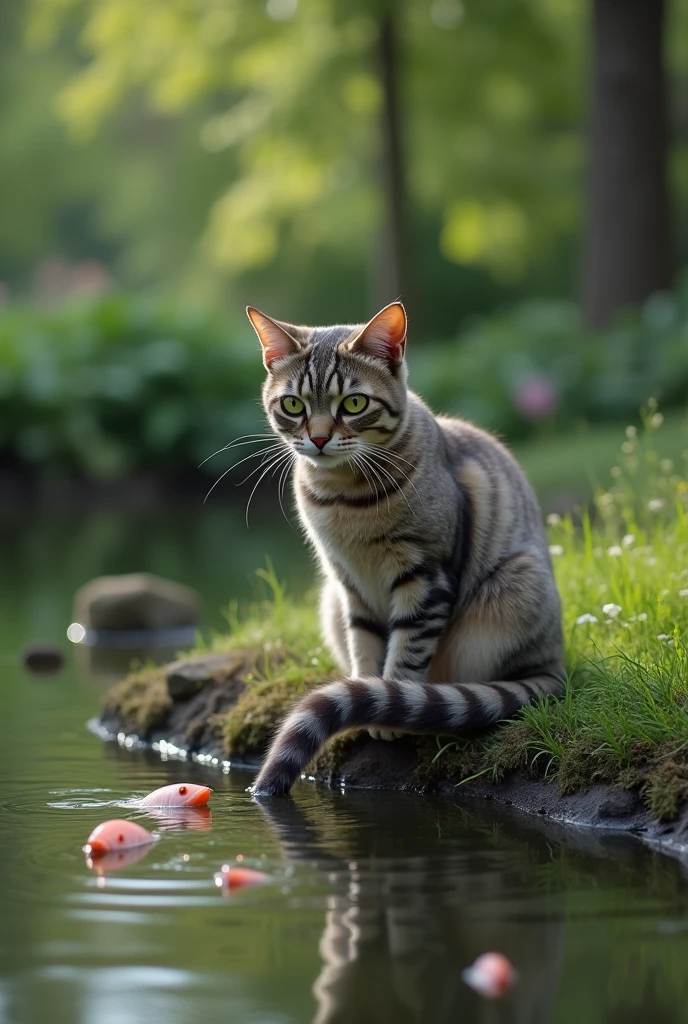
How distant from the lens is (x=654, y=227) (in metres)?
14.5

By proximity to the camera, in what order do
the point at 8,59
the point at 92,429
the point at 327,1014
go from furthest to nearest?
the point at 8,59, the point at 92,429, the point at 327,1014

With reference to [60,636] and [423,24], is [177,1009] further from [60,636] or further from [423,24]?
[423,24]

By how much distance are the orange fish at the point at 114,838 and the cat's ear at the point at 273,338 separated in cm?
163

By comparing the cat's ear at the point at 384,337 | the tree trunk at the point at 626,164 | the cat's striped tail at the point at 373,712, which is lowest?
the cat's striped tail at the point at 373,712

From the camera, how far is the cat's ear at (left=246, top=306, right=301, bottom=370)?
16.2ft

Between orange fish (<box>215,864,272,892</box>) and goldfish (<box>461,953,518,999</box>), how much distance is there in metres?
0.79

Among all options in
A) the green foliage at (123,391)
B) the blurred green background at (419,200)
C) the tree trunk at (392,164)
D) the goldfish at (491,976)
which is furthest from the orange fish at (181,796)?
the tree trunk at (392,164)

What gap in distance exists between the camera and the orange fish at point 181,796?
4672 mm

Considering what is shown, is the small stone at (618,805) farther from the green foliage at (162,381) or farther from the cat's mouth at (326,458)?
the green foliage at (162,381)

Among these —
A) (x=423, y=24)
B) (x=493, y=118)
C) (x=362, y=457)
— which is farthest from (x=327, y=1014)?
(x=493, y=118)

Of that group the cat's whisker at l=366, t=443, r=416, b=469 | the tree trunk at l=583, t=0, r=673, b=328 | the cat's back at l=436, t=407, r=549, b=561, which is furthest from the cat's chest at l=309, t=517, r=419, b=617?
the tree trunk at l=583, t=0, r=673, b=328

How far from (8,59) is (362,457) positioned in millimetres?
31198

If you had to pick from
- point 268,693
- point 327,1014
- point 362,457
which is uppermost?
point 362,457

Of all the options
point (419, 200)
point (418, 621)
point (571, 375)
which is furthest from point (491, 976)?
point (419, 200)
